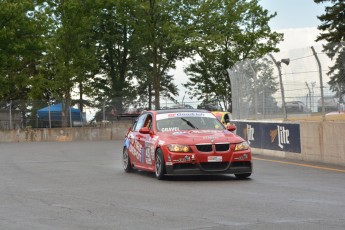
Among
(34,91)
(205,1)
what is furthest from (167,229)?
(205,1)

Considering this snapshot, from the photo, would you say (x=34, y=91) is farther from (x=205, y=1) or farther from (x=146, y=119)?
(x=146, y=119)

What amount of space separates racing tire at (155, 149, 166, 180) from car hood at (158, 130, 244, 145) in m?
0.27

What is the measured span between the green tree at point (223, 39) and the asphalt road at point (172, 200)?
153 ft

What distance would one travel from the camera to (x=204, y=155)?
14305 mm

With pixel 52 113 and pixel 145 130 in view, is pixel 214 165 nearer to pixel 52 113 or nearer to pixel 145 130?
pixel 145 130

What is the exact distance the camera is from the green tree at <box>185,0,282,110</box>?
6406cm

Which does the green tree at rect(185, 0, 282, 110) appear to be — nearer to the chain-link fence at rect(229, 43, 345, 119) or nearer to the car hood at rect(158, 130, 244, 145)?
the chain-link fence at rect(229, 43, 345, 119)

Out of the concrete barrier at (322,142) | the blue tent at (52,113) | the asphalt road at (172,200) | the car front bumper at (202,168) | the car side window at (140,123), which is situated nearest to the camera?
the asphalt road at (172,200)

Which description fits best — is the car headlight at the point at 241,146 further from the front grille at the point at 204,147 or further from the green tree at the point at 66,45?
the green tree at the point at 66,45

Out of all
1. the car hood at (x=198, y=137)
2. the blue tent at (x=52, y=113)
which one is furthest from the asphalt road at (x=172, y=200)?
the blue tent at (x=52, y=113)

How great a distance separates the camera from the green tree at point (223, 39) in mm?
64062

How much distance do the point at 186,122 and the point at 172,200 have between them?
4.77 metres

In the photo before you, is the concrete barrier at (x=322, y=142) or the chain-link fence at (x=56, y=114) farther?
the chain-link fence at (x=56, y=114)

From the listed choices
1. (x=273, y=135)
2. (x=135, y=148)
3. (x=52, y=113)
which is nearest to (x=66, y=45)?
(x=52, y=113)
